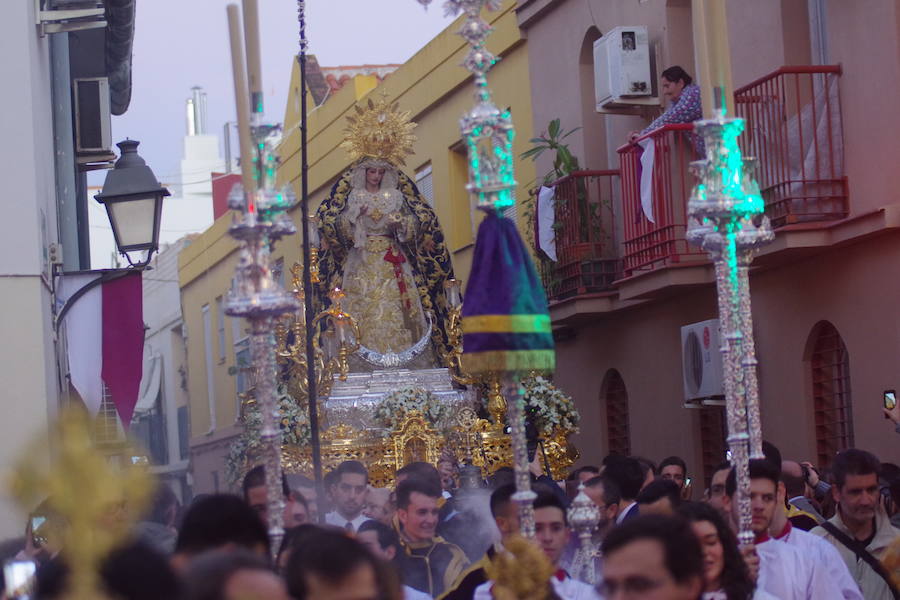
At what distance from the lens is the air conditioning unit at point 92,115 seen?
1427cm

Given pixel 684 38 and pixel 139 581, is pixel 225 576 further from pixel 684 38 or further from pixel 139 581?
pixel 684 38

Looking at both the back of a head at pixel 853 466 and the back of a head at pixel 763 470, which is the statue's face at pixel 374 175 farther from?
the back of a head at pixel 763 470

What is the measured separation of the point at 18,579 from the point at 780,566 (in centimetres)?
301

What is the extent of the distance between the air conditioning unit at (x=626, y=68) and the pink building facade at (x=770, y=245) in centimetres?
20

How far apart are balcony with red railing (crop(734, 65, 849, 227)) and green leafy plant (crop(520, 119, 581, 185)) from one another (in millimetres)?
3353

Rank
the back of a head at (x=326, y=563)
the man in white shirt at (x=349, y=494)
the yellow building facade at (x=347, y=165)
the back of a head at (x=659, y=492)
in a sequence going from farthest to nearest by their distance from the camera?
the yellow building facade at (x=347, y=165), the man in white shirt at (x=349, y=494), the back of a head at (x=659, y=492), the back of a head at (x=326, y=563)

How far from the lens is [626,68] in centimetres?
1439

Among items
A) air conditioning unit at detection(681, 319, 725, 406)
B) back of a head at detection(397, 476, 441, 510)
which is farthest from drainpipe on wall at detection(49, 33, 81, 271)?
back of a head at detection(397, 476, 441, 510)

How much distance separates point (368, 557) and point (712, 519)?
1867 mm

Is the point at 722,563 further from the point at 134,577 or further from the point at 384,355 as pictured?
the point at 384,355

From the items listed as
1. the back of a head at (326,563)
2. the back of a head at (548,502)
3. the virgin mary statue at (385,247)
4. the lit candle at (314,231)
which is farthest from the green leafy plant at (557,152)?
the back of a head at (326,563)

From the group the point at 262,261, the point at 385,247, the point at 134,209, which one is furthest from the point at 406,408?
the point at 262,261

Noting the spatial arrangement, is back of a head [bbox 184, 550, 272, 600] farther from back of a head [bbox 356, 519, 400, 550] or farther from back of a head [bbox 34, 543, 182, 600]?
back of a head [bbox 356, 519, 400, 550]

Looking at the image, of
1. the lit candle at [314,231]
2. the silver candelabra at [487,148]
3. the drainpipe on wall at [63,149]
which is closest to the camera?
the silver candelabra at [487,148]
